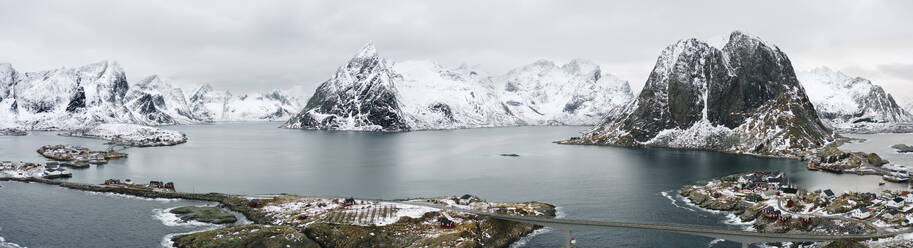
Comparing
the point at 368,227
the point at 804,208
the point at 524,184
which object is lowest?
the point at 368,227

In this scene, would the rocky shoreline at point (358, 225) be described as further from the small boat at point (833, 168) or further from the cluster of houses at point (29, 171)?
the small boat at point (833, 168)

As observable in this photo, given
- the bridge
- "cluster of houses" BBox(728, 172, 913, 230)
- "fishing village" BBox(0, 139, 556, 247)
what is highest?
"cluster of houses" BBox(728, 172, 913, 230)

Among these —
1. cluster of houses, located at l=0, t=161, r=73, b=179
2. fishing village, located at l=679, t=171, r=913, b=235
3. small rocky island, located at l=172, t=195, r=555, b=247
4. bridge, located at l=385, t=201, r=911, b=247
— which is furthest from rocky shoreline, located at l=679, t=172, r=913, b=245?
cluster of houses, located at l=0, t=161, r=73, b=179

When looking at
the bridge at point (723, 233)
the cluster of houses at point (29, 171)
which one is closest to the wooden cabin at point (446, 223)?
the bridge at point (723, 233)

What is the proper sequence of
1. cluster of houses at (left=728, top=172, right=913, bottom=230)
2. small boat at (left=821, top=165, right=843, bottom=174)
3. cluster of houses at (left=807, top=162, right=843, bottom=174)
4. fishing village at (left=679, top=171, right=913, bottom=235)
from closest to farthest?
fishing village at (left=679, top=171, right=913, bottom=235), cluster of houses at (left=728, top=172, right=913, bottom=230), small boat at (left=821, top=165, right=843, bottom=174), cluster of houses at (left=807, top=162, right=843, bottom=174)

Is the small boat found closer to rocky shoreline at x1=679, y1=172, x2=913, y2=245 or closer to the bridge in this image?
rocky shoreline at x1=679, y1=172, x2=913, y2=245

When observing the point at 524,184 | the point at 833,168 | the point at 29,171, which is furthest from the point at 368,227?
the point at 833,168

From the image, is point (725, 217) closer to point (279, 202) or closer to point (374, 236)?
point (374, 236)

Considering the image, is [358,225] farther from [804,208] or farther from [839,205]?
[839,205]
